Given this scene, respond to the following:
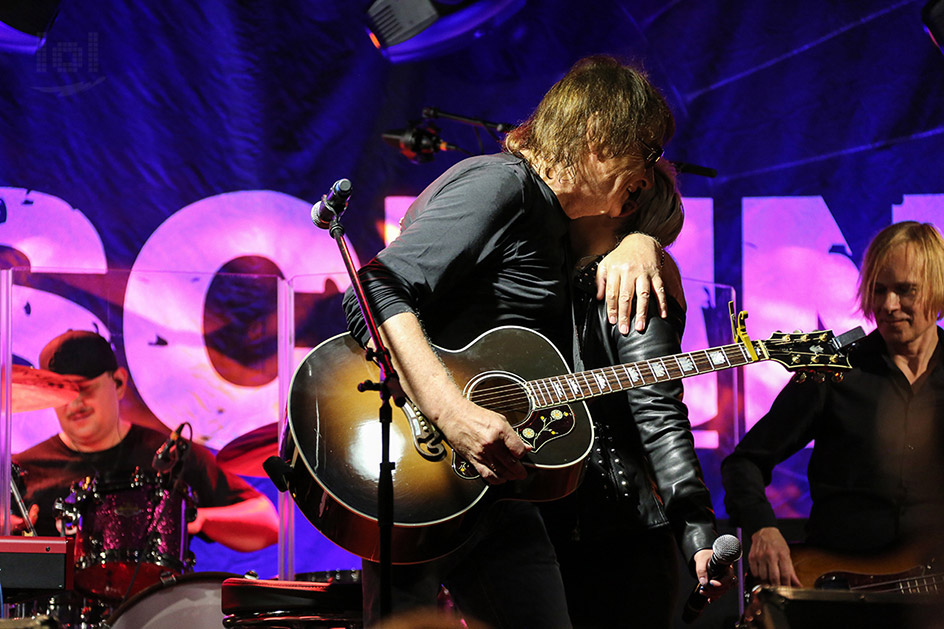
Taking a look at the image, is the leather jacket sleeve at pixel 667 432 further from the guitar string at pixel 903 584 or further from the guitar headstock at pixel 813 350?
the guitar string at pixel 903 584

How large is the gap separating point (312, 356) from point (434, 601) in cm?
66

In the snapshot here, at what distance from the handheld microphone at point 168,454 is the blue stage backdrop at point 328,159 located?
0.16 m

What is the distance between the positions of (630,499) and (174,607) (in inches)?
80.6

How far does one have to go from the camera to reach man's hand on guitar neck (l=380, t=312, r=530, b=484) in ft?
6.49

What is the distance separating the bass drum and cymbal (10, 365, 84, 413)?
3.88 feet

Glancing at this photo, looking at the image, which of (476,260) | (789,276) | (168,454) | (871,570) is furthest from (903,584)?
(168,454)

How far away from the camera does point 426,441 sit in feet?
7.06

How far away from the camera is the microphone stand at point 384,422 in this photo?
1.95 meters

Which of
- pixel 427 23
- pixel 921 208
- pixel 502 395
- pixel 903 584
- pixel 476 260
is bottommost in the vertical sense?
pixel 903 584

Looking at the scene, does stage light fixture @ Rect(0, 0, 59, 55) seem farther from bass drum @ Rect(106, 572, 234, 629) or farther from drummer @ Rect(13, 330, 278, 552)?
bass drum @ Rect(106, 572, 234, 629)

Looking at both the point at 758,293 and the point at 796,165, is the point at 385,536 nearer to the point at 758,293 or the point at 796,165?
the point at 758,293

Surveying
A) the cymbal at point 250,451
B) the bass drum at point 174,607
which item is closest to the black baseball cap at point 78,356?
the cymbal at point 250,451

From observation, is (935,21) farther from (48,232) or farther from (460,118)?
(48,232)

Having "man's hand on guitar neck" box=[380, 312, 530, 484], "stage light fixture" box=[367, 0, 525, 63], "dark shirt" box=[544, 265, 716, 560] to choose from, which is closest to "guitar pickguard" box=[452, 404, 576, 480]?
"man's hand on guitar neck" box=[380, 312, 530, 484]
